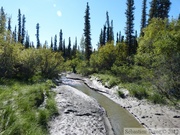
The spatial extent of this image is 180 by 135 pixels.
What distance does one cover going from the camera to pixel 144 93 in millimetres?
15688

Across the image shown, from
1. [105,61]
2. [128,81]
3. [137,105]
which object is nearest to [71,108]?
[137,105]

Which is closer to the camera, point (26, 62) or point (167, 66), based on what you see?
point (167, 66)

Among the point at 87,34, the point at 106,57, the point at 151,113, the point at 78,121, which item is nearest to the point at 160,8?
the point at 106,57

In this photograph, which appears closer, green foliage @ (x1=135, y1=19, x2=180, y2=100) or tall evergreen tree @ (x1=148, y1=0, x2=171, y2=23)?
green foliage @ (x1=135, y1=19, x2=180, y2=100)

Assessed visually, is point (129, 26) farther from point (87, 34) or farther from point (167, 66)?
point (167, 66)

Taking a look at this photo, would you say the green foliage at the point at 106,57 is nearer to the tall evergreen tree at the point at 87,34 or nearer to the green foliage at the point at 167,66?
the tall evergreen tree at the point at 87,34

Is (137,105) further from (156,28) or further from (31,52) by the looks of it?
(31,52)

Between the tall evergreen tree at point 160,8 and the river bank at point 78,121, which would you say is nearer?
the river bank at point 78,121

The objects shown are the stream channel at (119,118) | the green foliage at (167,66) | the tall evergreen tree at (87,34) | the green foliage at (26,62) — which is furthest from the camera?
the tall evergreen tree at (87,34)

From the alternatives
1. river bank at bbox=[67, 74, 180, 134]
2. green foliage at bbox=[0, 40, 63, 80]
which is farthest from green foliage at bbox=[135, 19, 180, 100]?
green foliage at bbox=[0, 40, 63, 80]

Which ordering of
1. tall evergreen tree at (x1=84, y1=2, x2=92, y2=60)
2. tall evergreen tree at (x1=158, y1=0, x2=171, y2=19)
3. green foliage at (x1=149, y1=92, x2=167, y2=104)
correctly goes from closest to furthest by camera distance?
1. green foliage at (x1=149, y1=92, x2=167, y2=104)
2. tall evergreen tree at (x1=158, y1=0, x2=171, y2=19)
3. tall evergreen tree at (x1=84, y1=2, x2=92, y2=60)

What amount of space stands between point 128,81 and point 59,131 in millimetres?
12928

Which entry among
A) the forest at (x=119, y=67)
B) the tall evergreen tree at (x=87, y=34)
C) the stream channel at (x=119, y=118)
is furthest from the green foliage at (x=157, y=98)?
the tall evergreen tree at (x=87, y=34)

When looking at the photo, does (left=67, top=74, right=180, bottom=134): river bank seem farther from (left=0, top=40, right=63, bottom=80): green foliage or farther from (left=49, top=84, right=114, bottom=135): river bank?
(left=0, top=40, right=63, bottom=80): green foliage
